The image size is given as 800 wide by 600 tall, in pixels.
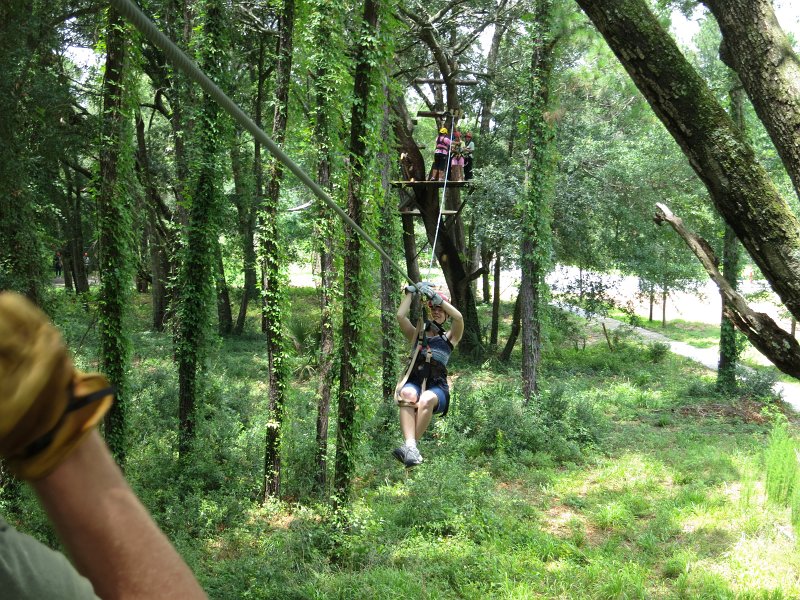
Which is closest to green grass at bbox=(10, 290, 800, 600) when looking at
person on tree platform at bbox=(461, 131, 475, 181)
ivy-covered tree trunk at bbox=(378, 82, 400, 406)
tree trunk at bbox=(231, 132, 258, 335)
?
ivy-covered tree trunk at bbox=(378, 82, 400, 406)

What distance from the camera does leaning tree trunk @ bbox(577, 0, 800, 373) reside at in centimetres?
217

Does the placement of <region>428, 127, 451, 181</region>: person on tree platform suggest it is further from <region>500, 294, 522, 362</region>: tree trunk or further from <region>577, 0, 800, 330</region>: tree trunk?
<region>577, 0, 800, 330</region>: tree trunk

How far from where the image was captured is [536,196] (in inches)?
452

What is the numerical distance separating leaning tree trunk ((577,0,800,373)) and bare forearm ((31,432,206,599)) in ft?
7.34

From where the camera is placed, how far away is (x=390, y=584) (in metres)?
6.03

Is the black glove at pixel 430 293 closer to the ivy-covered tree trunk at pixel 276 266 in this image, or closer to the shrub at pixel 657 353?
the ivy-covered tree trunk at pixel 276 266

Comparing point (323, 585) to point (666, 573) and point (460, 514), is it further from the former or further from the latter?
point (666, 573)

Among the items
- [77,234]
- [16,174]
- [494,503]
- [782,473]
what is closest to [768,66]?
[782,473]

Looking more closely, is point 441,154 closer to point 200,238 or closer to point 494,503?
point 200,238

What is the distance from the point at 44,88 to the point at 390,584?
10.0 m

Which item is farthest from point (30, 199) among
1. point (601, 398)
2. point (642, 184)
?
point (642, 184)

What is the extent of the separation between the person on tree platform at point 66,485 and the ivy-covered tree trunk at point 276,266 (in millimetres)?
8041

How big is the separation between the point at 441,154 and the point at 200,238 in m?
7.49

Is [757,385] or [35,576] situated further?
[757,385]
